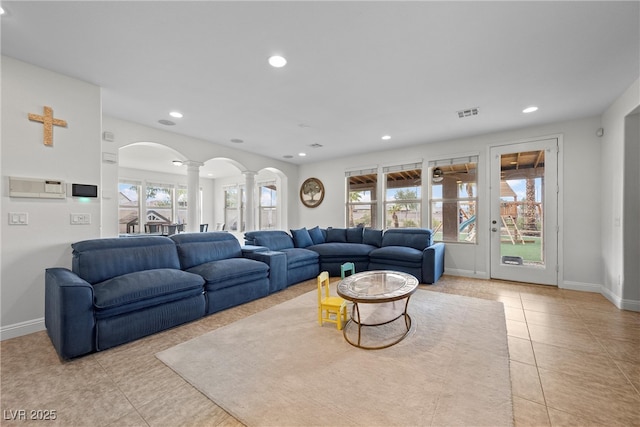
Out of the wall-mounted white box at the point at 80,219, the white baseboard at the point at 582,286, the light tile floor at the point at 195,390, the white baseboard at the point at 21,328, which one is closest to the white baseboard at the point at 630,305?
the light tile floor at the point at 195,390

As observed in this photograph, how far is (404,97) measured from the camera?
3209 mm

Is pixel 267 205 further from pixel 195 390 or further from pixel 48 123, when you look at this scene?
pixel 195 390

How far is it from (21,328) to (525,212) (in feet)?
22.0

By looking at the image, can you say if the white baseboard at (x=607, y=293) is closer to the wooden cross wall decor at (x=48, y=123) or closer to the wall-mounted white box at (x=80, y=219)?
the wall-mounted white box at (x=80, y=219)

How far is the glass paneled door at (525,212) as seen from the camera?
13.7ft

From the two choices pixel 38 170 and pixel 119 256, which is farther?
pixel 119 256

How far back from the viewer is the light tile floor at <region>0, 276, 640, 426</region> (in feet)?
4.86

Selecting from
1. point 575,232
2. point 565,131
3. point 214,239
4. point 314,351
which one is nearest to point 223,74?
point 214,239

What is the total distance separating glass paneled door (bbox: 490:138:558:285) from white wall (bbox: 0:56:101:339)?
5.93 metres

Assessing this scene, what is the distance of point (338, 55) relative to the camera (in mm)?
2357

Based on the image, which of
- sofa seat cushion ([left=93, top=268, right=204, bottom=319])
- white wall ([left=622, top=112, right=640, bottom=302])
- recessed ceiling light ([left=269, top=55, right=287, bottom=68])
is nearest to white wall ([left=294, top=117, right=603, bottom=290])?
white wall ([left=622, top=112, right=640, bottom=302])

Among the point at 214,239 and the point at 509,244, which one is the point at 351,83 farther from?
the point at 509,244

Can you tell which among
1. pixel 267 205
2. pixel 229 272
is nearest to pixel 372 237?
pixel 229 272

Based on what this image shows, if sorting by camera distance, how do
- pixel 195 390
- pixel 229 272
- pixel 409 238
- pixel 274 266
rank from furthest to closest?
pixel 409 238 < pixel 274 266 < pixel 229 272 < pixel 195 390
